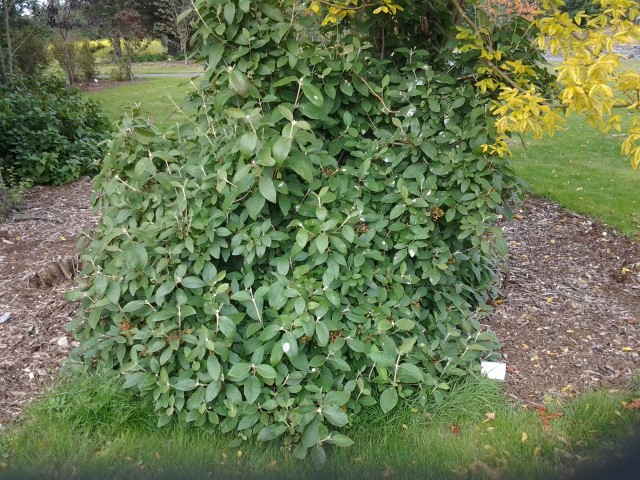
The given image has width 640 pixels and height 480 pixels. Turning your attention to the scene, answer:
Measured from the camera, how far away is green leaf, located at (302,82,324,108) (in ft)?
7.91

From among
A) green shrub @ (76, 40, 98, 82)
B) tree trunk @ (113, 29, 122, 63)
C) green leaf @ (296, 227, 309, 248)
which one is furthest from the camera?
tree trunk @ (113, 29, 122, 63)

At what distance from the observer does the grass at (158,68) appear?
1988 cm

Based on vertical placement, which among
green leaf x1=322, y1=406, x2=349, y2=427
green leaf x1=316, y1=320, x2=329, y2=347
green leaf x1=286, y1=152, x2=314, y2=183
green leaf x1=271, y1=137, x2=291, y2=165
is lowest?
green leaf x1=322, y1=406, x2=349, y2=427

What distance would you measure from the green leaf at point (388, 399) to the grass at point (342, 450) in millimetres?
157

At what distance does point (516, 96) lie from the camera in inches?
90.2

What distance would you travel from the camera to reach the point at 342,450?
2.32 meters

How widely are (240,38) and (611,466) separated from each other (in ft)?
6.86

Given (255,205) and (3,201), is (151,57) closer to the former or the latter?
(3,201)

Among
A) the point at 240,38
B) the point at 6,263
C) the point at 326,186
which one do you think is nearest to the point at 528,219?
the point at 326,186

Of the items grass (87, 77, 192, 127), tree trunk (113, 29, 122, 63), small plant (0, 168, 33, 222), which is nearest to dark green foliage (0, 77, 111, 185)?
small plant (0, 168, 33, 222)

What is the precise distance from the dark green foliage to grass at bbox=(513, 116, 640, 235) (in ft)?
14.5

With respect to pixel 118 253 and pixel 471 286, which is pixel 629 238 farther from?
pixel 118 253

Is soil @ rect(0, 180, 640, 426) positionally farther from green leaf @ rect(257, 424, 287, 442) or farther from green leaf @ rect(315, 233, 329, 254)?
green leaf @ rect(315, 233, 329, 254)

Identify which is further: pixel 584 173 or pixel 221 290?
pixel 584 173
